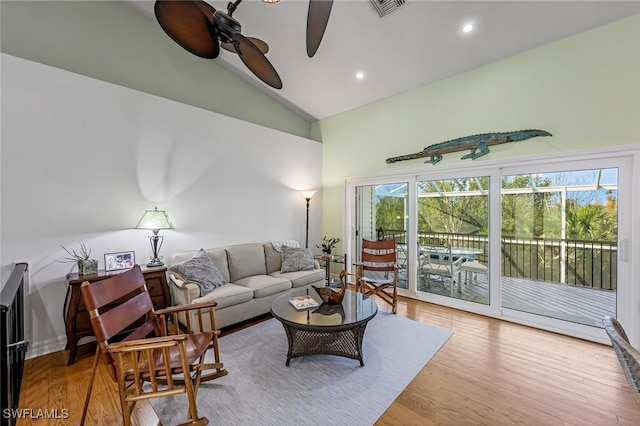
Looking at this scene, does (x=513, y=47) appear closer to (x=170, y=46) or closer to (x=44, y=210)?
(x=170, y=46)

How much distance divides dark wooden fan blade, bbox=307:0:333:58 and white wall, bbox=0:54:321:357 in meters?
2.61

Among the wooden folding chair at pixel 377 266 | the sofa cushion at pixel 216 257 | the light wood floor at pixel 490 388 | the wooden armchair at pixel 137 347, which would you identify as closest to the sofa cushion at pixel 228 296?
the sofa cushion at pixel 216 257

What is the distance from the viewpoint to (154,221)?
3.23 meters

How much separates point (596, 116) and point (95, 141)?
18.2ft

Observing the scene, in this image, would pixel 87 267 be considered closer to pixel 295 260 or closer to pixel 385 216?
pixel 295 260

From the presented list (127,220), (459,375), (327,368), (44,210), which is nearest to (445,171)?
(459,375)

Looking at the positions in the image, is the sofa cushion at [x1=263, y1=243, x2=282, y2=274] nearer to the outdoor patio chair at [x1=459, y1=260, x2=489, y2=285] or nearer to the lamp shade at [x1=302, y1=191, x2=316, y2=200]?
the lamp shade at [x1=302, y1=191, x2=316, y2=200]

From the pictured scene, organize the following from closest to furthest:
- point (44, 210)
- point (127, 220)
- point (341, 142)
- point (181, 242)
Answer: point (44, 210) < point (127, 220) < point (181, 242) < point (341, 142)

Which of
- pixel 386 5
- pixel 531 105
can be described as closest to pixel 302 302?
pixel 386 5

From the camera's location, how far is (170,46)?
3.91 metres

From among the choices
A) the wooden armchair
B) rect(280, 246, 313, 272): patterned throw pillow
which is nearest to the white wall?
rect(280, 246, 313, 272): patterned throw pillow

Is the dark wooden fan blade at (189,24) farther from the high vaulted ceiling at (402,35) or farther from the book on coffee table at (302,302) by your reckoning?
the book on coffee table at (302,302)

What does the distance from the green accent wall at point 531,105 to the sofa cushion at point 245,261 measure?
2444mm

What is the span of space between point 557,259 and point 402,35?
3369mm
